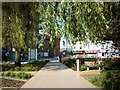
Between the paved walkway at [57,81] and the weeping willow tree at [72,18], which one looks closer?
the weeping willow tree at [72,18]

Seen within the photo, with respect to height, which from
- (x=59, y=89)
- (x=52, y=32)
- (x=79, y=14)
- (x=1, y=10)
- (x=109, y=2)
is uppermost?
(x=1, y=10)

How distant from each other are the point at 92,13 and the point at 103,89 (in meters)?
4.87

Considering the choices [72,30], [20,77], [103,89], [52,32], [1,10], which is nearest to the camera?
[52,32]

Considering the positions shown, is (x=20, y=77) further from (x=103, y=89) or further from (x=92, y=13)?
(x=92, y=13)

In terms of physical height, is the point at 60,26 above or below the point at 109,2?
below

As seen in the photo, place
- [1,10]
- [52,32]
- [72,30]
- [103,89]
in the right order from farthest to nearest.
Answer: [1,10]
[103,89]
[72,30]
[52,32]

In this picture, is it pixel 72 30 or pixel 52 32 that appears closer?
pixel 52 32

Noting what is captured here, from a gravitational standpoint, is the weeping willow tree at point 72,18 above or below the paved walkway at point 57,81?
above

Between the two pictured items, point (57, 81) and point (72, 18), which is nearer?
point (72, 18)

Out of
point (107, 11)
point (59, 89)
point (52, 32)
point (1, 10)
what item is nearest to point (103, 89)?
point (59, 89)

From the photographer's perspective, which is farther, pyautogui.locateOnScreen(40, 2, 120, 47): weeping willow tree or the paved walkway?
the paved walkway

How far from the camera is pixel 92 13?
4.24 meters

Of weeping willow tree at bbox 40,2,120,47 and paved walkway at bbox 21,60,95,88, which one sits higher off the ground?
weeping willow tree at bbox 40,2,120,47

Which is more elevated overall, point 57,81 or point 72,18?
point 72,18
